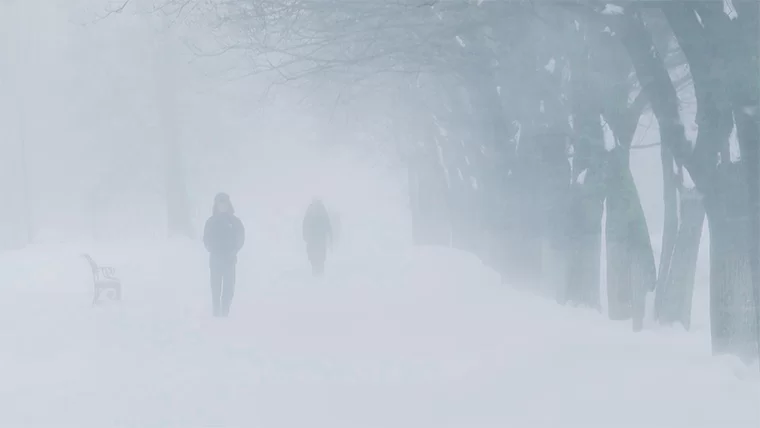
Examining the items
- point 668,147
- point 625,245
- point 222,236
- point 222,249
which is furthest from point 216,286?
point 668,147

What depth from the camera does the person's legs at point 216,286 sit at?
48.5 feet

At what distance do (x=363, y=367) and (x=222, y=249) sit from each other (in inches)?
232

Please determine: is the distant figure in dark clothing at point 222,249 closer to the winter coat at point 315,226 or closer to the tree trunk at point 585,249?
the tree trunk at point 585,249

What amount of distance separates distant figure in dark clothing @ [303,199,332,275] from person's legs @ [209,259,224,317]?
7.34m

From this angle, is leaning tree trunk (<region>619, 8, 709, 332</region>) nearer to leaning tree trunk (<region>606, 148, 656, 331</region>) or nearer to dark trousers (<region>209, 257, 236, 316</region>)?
leaning tree trunk (<region>606, 148, 656, 331</region>)

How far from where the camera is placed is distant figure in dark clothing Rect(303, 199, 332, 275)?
73.2ft

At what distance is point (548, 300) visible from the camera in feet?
45.9

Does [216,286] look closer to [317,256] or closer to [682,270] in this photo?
[682,270]

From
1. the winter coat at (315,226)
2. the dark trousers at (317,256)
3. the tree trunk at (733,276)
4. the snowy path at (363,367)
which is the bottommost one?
the snowy path at (363,367)

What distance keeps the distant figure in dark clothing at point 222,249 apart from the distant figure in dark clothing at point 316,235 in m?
6.95

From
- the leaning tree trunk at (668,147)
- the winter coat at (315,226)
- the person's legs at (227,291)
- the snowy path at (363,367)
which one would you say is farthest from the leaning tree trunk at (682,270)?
the winter coat at (315,226)

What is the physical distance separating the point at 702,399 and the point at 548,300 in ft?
23.4

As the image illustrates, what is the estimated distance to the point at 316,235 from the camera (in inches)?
885

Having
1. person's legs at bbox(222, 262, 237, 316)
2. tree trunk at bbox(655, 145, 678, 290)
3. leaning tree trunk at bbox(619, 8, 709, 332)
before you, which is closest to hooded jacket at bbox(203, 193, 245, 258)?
person's legs at bbox(222, 262, 237, 316)
